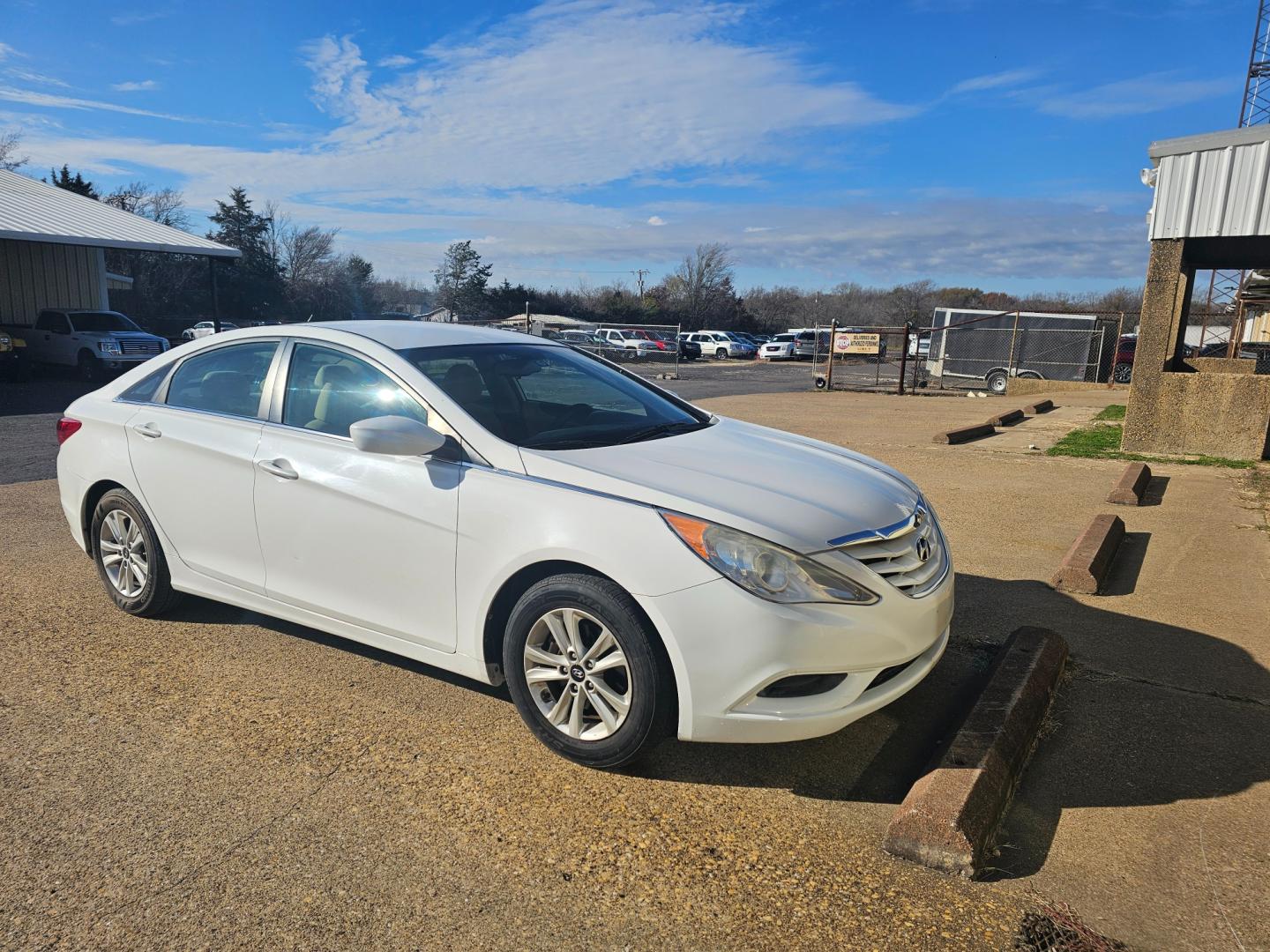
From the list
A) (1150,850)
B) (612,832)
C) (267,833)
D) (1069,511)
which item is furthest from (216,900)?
(1069,511)

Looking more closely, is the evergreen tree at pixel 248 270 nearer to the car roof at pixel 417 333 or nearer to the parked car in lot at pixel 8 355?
the parked car in lot at pixel 8 355

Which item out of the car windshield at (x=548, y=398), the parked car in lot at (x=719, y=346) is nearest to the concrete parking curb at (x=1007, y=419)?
the car windshield at (x=548, y=398)

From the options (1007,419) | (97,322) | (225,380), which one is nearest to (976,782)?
(225,380)

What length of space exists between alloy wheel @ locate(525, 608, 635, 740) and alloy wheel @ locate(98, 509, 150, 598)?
2.59m

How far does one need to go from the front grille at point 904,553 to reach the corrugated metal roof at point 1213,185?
9.42m

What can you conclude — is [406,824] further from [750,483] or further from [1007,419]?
[1007,419]

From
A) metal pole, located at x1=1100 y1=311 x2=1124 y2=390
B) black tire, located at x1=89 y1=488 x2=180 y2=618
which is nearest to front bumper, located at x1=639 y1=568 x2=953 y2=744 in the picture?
black tire, located at x1=89 y1=488 x2=180 y2=618

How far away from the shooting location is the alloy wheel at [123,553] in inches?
189

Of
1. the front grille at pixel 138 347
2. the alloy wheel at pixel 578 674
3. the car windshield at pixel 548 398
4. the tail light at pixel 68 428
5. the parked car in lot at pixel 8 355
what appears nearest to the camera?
the alloy wheel at pixel 578 674

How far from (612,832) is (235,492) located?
245cm

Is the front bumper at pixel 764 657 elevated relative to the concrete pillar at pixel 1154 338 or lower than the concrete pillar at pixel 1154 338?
lower

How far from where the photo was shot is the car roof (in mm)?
4238

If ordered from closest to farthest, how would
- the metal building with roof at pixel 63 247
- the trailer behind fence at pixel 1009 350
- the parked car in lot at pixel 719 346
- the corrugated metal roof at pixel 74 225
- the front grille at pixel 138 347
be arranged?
1. the corrugated metal roof at pixel 74 225
2. the front grille at pixel 138 347
3. the metal building with roof at pixel 63 247
4. the trailer behind fence at pixel 1009 350
5. the parked car in lot at pixel 719 346

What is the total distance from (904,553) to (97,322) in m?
22.9
